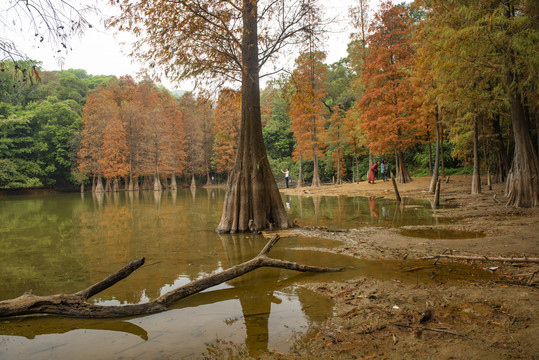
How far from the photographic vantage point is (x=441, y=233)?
8719 millimetres

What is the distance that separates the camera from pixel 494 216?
10.8 meters

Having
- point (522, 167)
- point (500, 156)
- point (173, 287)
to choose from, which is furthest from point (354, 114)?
point (173, 287)

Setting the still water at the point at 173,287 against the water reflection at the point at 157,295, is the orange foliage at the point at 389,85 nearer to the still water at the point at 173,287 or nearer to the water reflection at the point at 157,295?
the still water at the point at 173,287

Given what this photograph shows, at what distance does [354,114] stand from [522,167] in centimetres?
1751

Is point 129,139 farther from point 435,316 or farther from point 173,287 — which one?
point 435,316

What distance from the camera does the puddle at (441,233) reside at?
819cm

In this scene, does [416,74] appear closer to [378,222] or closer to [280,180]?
[378,222]

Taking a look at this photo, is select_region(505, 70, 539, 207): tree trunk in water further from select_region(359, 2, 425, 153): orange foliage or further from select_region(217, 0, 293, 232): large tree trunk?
select_region(359, 2, 425, 153): orange foliage

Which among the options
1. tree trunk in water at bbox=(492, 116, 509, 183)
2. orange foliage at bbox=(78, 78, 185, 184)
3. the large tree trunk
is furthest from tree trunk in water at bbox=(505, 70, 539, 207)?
orange foliage at bbox=(78, 78, 185, 184)

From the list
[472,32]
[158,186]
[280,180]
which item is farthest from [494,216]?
[158,186]

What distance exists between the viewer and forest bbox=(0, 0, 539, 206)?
11258mm

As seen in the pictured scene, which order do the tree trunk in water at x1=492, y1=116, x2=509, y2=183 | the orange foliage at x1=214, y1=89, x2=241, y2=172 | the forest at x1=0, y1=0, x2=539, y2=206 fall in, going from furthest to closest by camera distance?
the orange foliage at x1=214, y1=89, x2=241, y2=172
the tree trunk in water at x1=492, y1=116, x2=509, y2=183
the forest at x1=0, y1=0, x2=539, y2=206

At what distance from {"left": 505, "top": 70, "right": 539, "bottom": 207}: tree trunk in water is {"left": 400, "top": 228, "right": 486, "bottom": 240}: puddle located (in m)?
5.20

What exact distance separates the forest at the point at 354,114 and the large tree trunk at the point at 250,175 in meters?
0.93
